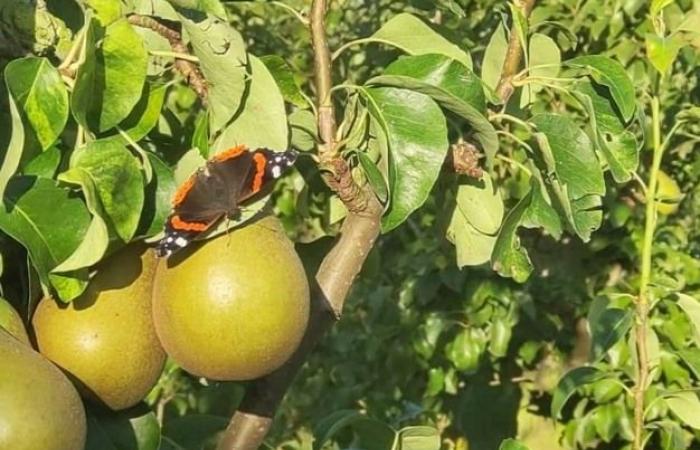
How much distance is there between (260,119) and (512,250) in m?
0.22

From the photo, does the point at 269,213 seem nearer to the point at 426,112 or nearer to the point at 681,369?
the point at 426,112

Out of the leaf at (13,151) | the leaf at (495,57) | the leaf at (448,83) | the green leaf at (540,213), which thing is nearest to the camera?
the leaf at (13,151)

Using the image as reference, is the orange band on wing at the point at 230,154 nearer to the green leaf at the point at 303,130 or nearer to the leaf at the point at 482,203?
the green leaf at the point at 303,130

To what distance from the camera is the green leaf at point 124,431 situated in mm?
849

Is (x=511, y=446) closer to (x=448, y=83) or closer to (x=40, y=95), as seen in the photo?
(x=448, y=83)

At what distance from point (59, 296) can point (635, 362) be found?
2.25 ft

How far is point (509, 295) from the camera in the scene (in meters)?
2.31

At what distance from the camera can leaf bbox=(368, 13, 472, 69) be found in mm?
916

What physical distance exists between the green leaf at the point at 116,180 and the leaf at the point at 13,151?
36mm

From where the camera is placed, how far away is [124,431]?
866 millimetres

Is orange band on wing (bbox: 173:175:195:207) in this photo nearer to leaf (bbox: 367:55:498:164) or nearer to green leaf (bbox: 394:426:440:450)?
leaf (bbox: 367:55:498:164)

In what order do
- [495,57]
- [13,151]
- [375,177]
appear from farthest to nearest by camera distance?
[495,57], [375,177], [13,151]

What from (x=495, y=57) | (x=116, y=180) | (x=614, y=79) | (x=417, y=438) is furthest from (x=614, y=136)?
(x=116, y=180)

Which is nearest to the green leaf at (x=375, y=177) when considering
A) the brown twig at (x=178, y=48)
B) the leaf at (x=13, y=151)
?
the brown twig at (x=178, y=48)
